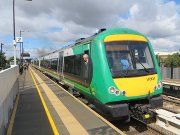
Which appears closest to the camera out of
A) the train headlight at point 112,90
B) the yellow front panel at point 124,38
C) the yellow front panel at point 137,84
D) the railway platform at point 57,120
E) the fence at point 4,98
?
the fence at point 4,98

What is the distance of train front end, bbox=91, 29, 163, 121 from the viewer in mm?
10766

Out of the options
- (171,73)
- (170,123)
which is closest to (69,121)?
(170,123)

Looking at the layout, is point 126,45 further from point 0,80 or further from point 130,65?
point 0,80

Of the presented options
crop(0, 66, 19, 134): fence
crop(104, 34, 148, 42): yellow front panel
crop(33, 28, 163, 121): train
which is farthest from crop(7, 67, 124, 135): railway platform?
crop(104, 34, 148, 42): yellow front panel

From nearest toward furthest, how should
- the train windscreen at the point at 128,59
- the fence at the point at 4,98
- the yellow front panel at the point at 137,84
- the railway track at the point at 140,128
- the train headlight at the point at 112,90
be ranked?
1. the fence at the point at 4,98
2. the train headlight at the point at 112,90
3. the yellow front panel at the point at 137,84
4. the railway track at the point at 140,128
5. the train windscreen at the point at 128,59

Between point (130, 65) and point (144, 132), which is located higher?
point (130, 65)

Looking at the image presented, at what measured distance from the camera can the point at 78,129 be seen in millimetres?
9609

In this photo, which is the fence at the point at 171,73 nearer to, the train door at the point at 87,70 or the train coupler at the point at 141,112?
the train door at the point at 87,70

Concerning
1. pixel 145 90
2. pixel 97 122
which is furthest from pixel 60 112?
pixel 145 90

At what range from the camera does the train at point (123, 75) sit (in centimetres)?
1080

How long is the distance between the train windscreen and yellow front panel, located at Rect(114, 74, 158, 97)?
184mm

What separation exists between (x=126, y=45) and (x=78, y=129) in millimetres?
3672

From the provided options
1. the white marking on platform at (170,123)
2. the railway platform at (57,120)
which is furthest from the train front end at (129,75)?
the railway platform at (57,120)

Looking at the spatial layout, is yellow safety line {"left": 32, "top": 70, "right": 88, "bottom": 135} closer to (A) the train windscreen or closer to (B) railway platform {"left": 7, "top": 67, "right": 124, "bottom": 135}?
(B) railway platform {"left": 7, "top": 67, "right": 124, "bottom": 135}
